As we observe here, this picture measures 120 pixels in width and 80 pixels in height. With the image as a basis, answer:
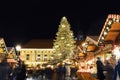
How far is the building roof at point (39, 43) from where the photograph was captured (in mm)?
123500

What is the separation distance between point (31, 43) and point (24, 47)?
4.84 meters

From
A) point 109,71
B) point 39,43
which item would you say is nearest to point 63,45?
point 39,43

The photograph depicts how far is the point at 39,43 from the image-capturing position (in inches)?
4958

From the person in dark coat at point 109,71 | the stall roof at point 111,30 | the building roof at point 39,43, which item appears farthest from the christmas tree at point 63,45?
the person in dark coat at point 109,71

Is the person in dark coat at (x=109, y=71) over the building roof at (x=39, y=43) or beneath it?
beneath

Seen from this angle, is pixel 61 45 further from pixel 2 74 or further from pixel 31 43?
pixel 2 74

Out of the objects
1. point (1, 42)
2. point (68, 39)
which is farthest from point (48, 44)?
point (1, 42)

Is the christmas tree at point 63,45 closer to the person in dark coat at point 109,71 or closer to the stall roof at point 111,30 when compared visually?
the stall roof at point 111,30

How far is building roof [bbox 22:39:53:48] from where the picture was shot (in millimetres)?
123500

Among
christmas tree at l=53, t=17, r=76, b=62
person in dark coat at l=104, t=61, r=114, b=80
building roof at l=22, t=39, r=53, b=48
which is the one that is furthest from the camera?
building roof at l=22, t=39, r=53, b=48

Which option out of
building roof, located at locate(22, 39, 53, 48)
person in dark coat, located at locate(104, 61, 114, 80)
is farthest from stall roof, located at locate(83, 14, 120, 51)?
building roof, located at locate(22, 39, 53, 48)

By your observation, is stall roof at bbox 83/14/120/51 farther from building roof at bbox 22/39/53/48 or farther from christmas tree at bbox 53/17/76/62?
building roof at bbox 22/39/53/48

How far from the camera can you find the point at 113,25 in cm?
2033

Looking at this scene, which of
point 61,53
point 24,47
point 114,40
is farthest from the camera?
point 24,47
